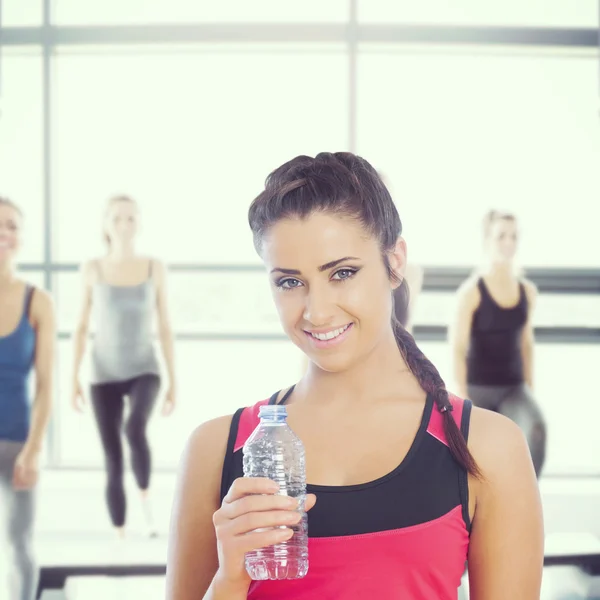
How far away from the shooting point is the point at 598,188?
16.5 ft

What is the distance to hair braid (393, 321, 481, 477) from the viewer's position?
3.34 feet

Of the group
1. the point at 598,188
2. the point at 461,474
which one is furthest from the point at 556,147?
the point at 461,474

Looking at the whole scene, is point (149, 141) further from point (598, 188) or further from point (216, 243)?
point (598, 188)

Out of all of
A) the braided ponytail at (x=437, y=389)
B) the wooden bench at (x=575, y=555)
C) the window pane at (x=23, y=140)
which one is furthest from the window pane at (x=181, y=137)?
the braided ponytail at (x=437, y=389)

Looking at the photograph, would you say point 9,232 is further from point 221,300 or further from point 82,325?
point 221,300

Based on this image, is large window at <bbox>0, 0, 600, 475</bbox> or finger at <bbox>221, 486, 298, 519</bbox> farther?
large window at <bbox>0, 0, 600, 475</bbox>

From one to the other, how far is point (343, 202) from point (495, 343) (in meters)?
2.58

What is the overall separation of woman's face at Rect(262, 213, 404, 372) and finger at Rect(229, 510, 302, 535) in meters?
0.22

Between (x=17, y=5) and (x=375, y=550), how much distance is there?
4.55 m

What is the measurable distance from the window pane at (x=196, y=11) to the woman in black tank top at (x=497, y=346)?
2.02 metres

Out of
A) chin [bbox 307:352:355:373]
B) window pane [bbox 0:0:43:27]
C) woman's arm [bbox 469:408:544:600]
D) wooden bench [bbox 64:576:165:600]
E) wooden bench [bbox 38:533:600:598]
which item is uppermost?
window pane [bbox 0:0:43:27]

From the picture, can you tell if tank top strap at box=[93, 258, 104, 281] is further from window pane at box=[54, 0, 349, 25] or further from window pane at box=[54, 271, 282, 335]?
window pane at box=[54, 0, 349, 25]

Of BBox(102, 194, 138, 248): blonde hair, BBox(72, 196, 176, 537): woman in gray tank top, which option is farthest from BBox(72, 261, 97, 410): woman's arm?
BBox(102, 194, 138, 248): blonde hair

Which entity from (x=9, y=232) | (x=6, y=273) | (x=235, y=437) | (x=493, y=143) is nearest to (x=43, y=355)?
(x=6, y=273)
